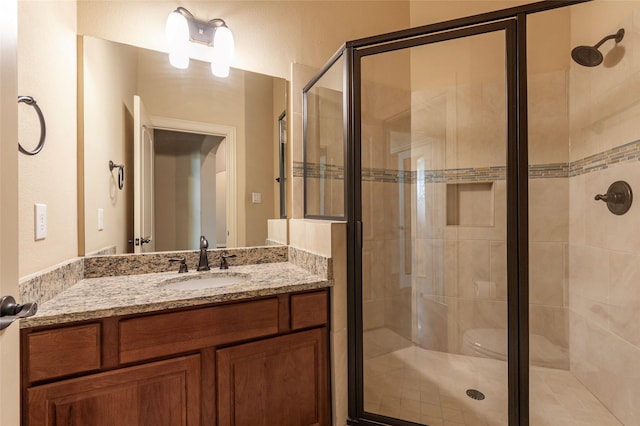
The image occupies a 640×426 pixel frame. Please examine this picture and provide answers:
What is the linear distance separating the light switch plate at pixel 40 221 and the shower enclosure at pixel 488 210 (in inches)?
49.2

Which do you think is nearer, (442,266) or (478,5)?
(442,266)

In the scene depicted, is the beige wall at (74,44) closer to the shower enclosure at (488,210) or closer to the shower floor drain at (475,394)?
the shower enclosure at (488,210)

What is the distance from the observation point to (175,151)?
1672 mm

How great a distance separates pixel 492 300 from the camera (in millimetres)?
1921

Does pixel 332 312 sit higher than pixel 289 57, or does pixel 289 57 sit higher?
pixel 289 57

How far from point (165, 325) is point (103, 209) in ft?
2.61

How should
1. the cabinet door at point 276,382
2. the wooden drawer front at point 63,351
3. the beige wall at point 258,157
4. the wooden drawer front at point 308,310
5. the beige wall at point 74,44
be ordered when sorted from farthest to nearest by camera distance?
the beige wall at point 258,157 → the wooden drawer front at point 308,310 → the cabinet door at point 276,382 → the beige wall at point 74,44 → the wooden drawer front at point 63,351

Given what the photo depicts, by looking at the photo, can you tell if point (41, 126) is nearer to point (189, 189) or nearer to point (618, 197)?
point (189, 189)

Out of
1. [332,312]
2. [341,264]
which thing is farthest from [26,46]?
[332,312]

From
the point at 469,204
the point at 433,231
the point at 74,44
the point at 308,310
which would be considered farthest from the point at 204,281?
the point at 469,204

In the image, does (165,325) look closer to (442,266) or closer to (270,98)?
(270,98)

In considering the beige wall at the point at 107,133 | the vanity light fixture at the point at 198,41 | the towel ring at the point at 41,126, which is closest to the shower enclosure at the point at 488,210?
the vanity light fixture at the point at 198,41

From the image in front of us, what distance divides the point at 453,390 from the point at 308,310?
109 cm

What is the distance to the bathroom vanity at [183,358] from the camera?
937 mm
